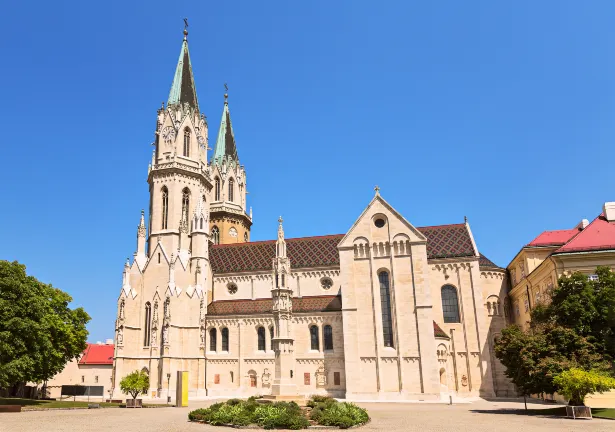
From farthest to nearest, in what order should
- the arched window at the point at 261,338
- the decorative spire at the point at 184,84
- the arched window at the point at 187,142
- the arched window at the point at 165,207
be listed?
the decorative spire at the point at 184,84
the arched window at the point at 187,142
the arched window at the point at 165,207
the arched window at the point at 261,338

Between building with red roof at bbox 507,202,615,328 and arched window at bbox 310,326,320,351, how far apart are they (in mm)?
19349

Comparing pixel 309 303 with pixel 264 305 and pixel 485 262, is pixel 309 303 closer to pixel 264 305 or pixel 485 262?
pixel 264 305

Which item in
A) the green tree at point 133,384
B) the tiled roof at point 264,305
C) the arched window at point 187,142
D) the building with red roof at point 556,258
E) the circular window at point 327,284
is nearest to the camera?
the building with red roof at point 556,258

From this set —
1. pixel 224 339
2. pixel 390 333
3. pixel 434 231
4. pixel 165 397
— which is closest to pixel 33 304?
pixel 165 397

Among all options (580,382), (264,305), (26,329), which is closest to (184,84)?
(264,305)

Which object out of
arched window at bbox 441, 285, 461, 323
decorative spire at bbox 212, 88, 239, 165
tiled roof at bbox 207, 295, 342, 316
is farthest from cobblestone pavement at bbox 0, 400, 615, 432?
decorative spire at bbox 212, 88, 239, 165

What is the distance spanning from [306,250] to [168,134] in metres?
21.8

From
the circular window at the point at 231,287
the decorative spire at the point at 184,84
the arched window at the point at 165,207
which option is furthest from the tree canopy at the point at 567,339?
the decorative spire at the point at 184,84

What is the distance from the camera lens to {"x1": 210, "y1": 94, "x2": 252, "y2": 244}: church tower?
7019cm

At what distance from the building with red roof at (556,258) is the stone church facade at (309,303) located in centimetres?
319

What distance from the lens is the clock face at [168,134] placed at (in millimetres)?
59909

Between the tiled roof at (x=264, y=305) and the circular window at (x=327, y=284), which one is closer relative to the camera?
the tiled roof at (x=264, y=305)

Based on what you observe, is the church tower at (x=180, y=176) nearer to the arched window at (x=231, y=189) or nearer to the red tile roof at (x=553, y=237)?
the arched window at (x=231, y=189)

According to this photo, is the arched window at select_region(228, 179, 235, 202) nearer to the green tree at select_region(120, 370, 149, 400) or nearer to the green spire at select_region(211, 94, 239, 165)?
the green spire at select_region(211, 94, 239, 165)
